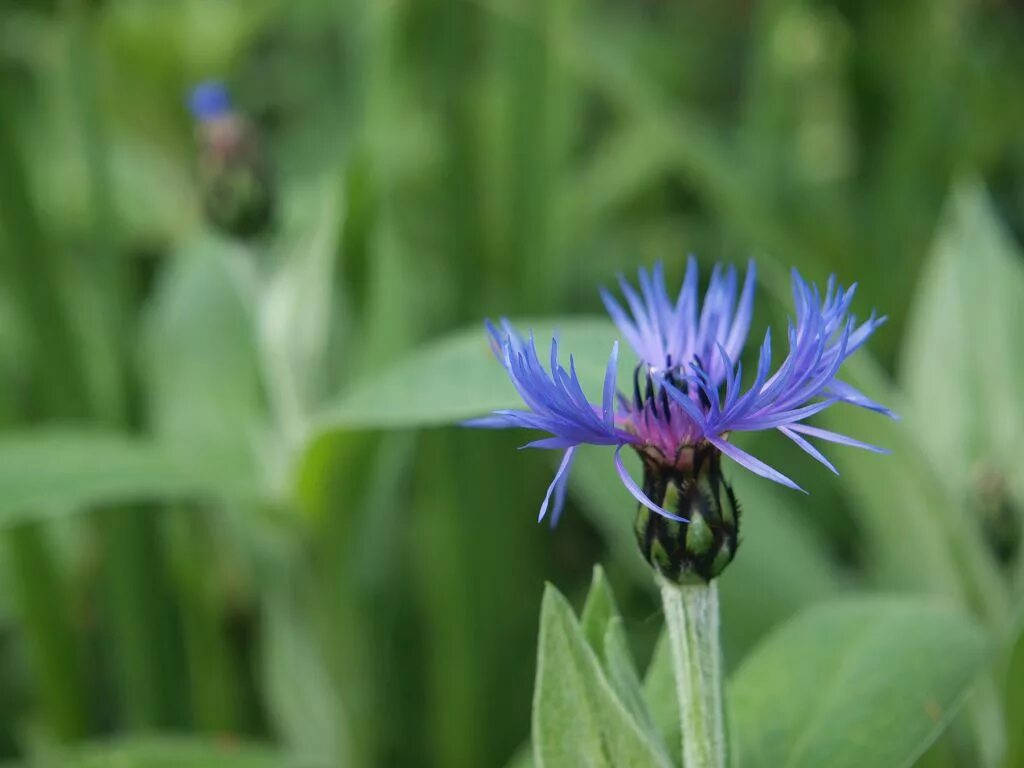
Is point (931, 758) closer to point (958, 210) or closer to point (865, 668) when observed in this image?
point (865, 668)

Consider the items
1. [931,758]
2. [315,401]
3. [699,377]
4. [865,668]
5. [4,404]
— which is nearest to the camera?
[699,377]

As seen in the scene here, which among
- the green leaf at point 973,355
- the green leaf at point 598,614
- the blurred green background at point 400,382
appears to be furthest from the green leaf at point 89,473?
the green leaf at point 973,355

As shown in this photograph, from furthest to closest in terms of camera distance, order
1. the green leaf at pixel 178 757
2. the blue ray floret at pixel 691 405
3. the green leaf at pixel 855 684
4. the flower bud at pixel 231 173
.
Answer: the flower bud at pixel 231 173 → the green leaf at pixel 178 757 → the green leaf at pixel 855 684 → the blue ray floret at pixel 691 405

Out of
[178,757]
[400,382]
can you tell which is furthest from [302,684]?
[400,382]

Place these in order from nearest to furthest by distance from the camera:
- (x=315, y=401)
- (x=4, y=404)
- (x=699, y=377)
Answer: (x=699, y=377) → (x=315, y=401) → (x=4, y=404)

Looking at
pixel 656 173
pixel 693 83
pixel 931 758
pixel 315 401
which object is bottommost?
pixel 931 758

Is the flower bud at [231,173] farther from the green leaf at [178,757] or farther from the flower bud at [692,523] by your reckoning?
the flower bud at [692,523]

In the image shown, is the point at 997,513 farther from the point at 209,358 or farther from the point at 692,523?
the point at 209,358

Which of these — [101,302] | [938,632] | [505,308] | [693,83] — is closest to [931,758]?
[938,632]
